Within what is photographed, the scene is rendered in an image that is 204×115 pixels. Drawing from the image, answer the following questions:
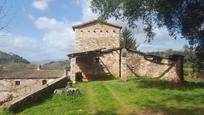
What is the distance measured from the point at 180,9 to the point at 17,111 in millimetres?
13696

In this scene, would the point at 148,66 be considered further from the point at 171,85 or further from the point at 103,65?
the point at 171,85

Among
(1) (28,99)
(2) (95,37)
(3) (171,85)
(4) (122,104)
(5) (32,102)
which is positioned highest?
(2) (95,37)

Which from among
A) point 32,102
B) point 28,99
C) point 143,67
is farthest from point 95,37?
point 28,99

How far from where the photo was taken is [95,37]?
43.2 m

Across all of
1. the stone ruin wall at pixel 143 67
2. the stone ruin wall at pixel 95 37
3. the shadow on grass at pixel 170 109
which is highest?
the stone ruin wall at pixel 95 37

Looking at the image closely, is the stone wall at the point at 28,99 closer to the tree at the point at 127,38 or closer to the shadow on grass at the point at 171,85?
the shadow on grass at the point at 171,85

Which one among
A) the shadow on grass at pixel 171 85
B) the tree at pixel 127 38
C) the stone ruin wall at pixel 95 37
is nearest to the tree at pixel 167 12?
the shadow on grass at pixel 171 85

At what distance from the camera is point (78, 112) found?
1523cm

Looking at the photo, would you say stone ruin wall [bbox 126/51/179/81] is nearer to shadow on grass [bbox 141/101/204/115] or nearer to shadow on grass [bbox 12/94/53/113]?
shadow on grass [bbox 12/94/53/113]

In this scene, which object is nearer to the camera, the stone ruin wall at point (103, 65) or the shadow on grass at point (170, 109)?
the shadow on grass at point (170, 109)

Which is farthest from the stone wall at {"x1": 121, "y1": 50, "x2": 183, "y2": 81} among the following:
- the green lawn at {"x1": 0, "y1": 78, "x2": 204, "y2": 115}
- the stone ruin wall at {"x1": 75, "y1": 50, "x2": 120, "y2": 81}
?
the green lawn at {"x1": 0, "y1": 78, "x2": 204, "y2": 115}

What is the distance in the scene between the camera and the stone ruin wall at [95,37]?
42750 millimetres

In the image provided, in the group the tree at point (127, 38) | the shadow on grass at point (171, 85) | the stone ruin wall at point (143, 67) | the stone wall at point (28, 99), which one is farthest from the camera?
the tree at point (127, 38)

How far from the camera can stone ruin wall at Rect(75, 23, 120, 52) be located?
42.8 metres
